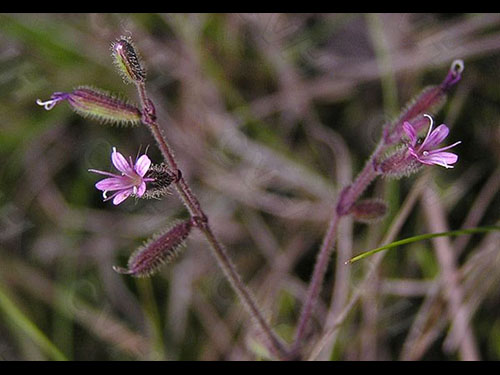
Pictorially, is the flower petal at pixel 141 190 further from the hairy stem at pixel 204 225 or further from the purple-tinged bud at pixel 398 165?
the purple-tinged bud at pixel 398 165

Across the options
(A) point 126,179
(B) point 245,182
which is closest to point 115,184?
(A) point 126,179

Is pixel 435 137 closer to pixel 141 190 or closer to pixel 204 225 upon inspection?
pixel 204 225

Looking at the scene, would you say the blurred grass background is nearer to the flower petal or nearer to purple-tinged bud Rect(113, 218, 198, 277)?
purple-tinged bud Rect(113, 218, 198, 277)

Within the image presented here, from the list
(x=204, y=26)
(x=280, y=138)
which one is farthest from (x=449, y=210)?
(x=204, y=26)

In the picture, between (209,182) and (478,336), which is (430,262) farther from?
(209,182)

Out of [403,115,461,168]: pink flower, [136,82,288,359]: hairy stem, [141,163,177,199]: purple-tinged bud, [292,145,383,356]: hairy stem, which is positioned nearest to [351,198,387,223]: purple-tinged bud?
[292,145,383,356]: hairy stem

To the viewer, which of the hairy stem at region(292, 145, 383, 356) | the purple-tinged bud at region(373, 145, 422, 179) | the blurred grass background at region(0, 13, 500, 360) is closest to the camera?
the purple-tinged bud at region(373, 145, 422, 179)

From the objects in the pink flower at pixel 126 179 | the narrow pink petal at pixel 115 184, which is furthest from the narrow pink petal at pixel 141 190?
the narrow pink petal at pixel 115 184
